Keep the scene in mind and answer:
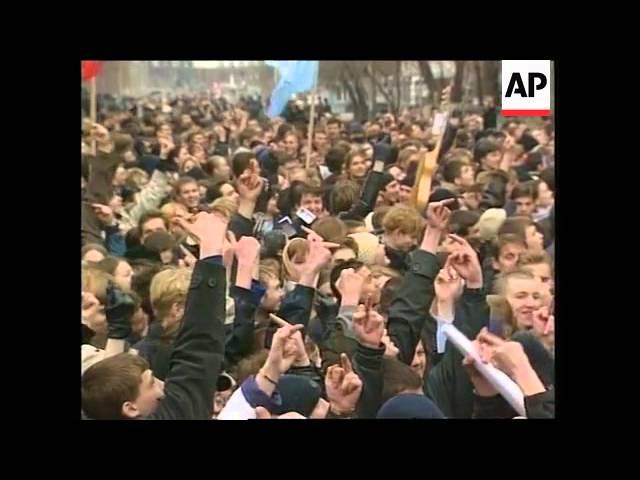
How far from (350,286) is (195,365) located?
2.04 ft

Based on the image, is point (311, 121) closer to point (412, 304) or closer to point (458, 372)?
point (412, 304)

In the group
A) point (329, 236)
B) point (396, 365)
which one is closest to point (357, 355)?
point (396, 365)

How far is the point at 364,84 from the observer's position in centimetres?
472

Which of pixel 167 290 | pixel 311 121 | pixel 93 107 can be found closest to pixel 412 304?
pixel 311 121

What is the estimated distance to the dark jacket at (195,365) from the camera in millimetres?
4699

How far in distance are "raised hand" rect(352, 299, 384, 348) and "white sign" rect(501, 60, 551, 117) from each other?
89 cm

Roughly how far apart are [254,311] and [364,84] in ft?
2.96

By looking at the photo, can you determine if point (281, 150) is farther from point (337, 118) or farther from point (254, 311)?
point (254, 311)

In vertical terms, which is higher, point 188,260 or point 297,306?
point 188,260

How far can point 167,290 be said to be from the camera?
15.5ft

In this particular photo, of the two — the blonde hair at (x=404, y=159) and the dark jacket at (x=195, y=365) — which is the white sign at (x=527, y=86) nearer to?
the blonde hair at (x=404, y=159)

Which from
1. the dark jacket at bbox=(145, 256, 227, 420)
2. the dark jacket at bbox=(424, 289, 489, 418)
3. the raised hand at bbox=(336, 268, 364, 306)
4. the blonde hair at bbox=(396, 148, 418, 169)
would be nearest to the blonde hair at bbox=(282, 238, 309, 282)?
the raised hand at bbox=(336, 268, 364, 306)

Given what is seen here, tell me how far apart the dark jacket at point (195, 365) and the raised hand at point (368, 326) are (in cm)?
48

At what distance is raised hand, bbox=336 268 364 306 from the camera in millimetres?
4742
